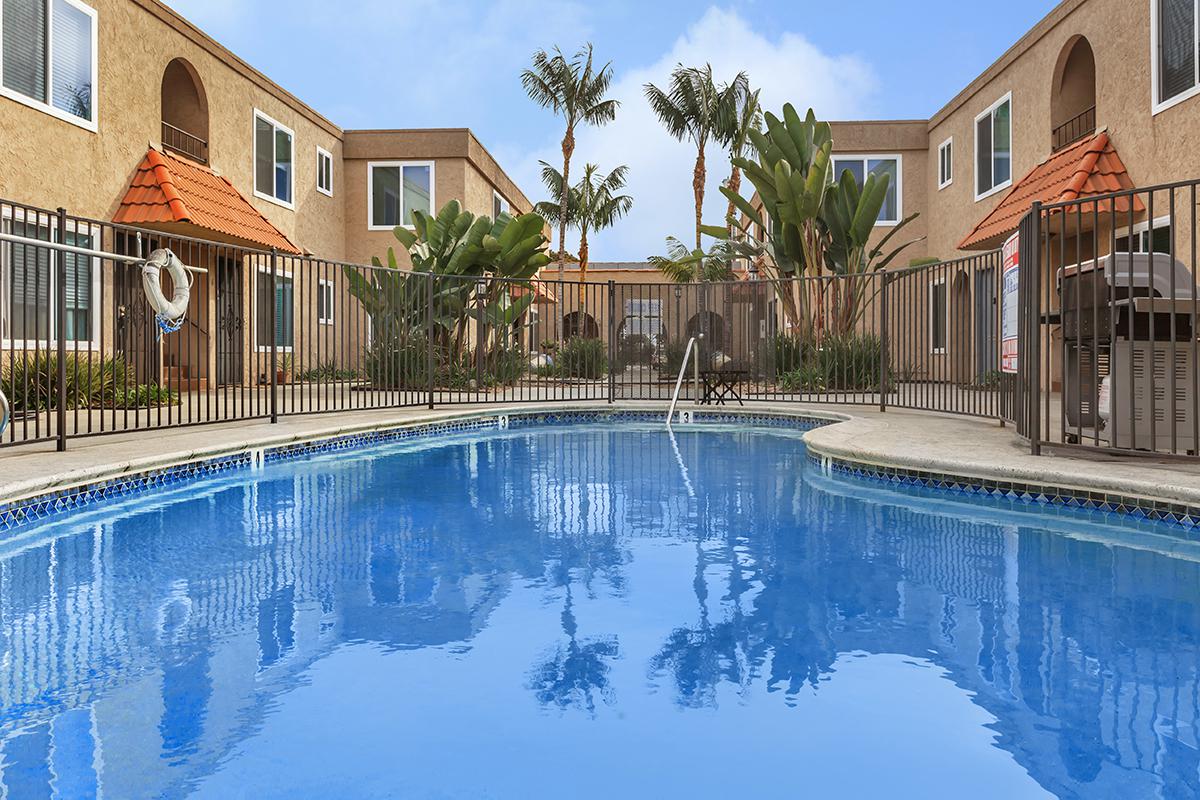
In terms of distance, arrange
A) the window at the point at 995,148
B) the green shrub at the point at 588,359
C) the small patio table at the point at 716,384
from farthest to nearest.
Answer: the green shrub at the point at 588,359 → the window at the point at 995,148 → the small patio table at the point at 716,384

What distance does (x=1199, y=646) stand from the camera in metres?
3.31

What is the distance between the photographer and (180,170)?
47.4ft

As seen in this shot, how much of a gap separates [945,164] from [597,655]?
65.3ft

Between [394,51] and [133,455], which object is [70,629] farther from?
[394,51]

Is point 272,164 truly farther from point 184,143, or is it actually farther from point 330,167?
point 330,167

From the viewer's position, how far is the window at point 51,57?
1121 cm

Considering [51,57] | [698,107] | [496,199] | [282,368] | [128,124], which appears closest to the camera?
[51,57]

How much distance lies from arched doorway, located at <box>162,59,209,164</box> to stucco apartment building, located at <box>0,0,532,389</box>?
26mm

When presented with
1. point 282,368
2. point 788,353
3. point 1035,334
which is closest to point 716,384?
point 788,353

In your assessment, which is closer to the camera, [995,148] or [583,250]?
[995,148]

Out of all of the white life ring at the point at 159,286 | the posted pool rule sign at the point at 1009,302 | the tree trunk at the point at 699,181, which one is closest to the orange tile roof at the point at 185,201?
the white life ring at the point at 159,286

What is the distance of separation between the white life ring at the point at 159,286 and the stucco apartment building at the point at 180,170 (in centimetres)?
39

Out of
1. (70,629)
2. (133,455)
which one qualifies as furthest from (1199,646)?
(133,455)

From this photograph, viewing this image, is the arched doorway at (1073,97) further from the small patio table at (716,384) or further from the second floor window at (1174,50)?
the small patio table at (716,384)
